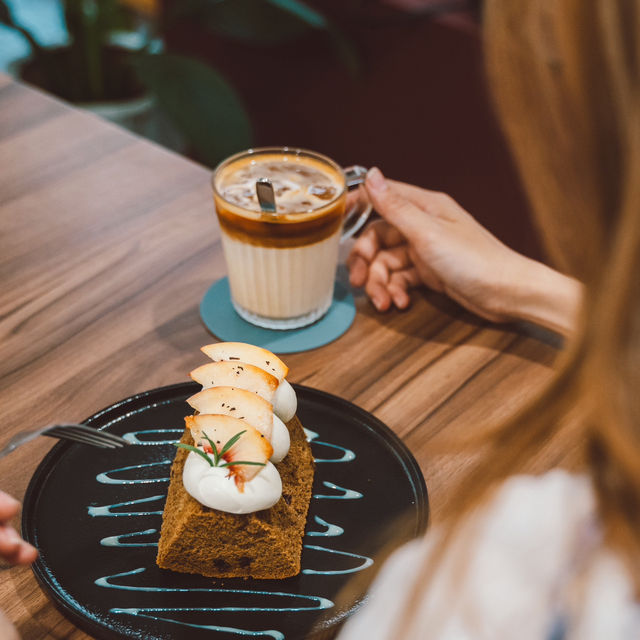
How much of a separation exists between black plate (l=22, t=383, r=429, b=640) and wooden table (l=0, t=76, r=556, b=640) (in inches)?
1.9

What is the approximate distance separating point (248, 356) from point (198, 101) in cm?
193

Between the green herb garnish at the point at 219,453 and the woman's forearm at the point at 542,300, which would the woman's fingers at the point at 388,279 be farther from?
the green herb garnish at the point at 219,453

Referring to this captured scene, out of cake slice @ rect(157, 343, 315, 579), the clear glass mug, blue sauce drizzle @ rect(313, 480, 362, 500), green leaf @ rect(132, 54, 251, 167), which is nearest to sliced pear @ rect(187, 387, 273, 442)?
cake slice @ rect(157, 343, 315, 579)

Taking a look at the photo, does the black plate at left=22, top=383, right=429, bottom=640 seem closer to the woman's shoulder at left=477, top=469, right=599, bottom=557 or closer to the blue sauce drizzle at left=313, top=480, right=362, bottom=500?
the blue sauce drizzle at left=313, top=480, right=362, bottom=500

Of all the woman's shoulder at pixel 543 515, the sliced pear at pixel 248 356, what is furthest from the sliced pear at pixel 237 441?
the woman's shoulder at pixel 543 515

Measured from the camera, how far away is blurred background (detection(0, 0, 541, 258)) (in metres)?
2.66

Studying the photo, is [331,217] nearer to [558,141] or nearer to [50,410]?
[50,410]

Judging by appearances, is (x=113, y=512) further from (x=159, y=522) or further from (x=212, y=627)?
(x=212, y=627)

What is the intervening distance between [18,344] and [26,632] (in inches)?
20.5

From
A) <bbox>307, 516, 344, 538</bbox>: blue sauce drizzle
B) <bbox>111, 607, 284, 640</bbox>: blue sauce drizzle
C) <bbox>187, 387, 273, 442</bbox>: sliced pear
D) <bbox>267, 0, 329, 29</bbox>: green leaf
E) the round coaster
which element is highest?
<bbox>187, 387, 273, 442</bbox>: sliced pear

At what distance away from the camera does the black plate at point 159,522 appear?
803mm

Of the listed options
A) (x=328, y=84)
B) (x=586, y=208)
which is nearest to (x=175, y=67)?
(x=328, y=84)

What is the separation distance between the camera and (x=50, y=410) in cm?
108

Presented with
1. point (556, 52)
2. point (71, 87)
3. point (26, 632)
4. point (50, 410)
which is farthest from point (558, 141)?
point (71, 87)
